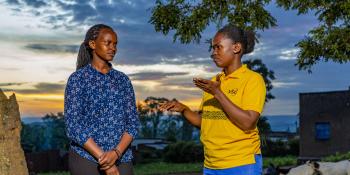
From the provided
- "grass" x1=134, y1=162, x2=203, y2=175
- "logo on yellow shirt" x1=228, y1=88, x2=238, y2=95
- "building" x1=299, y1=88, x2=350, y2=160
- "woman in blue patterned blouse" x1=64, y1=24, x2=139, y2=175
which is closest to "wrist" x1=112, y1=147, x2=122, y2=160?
"woman in blue patterned blouse" x1=64, y1=24, x2=139, y2=175

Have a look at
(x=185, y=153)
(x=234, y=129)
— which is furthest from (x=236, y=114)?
(x=185, y=153)

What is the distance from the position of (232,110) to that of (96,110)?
0.84 meters

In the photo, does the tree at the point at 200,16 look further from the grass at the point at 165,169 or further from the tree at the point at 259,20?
the grass at the point at 165,169

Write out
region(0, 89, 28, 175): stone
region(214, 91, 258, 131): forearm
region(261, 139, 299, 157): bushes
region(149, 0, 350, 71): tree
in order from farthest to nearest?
region(261, 139, 299, 157): bushes, region(149, 0, 350, 71): tree, region(0, 89, 28, 175): stone, region(214, 91, 258, 131): forearm

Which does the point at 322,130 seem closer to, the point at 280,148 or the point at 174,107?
the point at 280,148

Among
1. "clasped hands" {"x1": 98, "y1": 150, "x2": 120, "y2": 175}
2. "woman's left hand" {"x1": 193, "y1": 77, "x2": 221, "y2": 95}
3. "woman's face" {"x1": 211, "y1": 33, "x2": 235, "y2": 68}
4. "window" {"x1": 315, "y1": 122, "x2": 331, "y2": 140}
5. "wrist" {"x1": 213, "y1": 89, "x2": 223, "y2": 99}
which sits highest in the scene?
"woman's face" {"x1": 211, "y1": 33, "x2": 235, "y2": 68}

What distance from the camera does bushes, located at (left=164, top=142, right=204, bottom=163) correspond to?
39.2 m

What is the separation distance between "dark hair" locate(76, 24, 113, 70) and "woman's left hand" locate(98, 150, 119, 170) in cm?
62

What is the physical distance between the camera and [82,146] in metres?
3.85

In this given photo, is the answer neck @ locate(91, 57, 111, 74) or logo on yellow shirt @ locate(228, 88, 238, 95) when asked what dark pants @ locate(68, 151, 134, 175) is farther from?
logo on yellow shirt @ locate(228, 88, 238, 95)

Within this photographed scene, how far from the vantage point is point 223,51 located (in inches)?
154

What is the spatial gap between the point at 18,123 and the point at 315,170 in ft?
22.0

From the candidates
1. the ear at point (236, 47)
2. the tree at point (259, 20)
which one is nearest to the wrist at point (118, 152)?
the ear at point (236, 47)

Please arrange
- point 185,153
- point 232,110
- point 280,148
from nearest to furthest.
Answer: point 232,110 < point 185,153 < point 280,148
